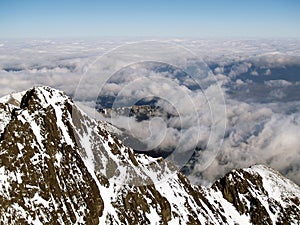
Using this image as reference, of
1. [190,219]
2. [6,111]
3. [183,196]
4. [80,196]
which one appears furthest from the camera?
[183,196]

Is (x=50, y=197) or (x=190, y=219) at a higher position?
(x=50, y=197)

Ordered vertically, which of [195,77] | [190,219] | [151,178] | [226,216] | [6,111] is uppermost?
[195,77]

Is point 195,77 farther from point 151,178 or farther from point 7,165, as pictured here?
point 151,178

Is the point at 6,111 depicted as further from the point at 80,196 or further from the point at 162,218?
the point at 162,218

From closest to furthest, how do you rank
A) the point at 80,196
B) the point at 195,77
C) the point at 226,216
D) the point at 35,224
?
the point at 195,77
the point at 35,224
the point at 80,196
the point at 226,216

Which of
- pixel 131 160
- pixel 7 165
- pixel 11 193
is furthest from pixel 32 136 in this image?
pixel 131 160

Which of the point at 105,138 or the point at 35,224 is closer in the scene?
the point at 35,224
